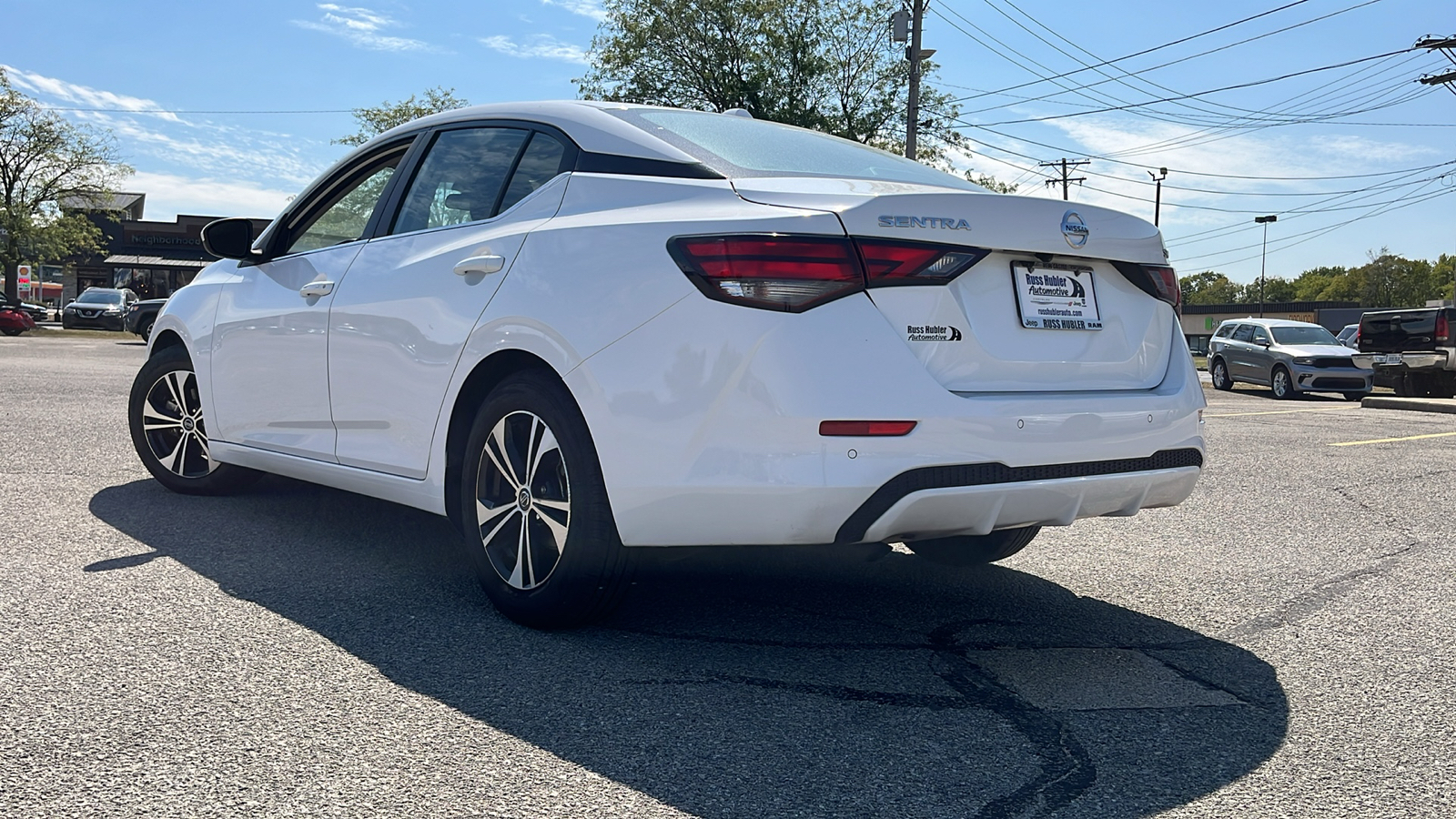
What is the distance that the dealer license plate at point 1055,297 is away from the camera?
11.4ft

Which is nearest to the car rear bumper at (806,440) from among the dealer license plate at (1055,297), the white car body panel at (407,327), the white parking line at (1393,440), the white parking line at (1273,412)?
the dealer license plate at (1055,297)

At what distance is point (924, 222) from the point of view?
3.28 metres

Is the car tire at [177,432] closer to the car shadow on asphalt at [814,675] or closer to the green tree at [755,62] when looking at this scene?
the car shadow on asphalt at [814,675]

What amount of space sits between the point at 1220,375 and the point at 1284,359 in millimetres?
3038

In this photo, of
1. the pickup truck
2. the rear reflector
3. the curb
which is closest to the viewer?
the rear reflector

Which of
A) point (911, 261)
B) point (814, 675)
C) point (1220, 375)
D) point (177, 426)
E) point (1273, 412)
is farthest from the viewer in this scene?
point (1220, 375)

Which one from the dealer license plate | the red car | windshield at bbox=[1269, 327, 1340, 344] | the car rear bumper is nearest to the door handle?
the car rear bumper

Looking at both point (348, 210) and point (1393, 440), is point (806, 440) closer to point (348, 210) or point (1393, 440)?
point (348, 210)

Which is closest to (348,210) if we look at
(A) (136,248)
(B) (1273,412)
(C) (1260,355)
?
(B) (1273,412)

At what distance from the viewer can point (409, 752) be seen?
269 cm

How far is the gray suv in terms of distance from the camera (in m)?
22.3

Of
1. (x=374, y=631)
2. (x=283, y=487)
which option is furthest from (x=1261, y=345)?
(x=374, y=631)

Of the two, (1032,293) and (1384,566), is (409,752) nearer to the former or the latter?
(1032,293)

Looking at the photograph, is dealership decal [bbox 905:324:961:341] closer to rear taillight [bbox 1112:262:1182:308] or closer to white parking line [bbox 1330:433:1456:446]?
rear taillight [bbox 1112:262:1182:308]
